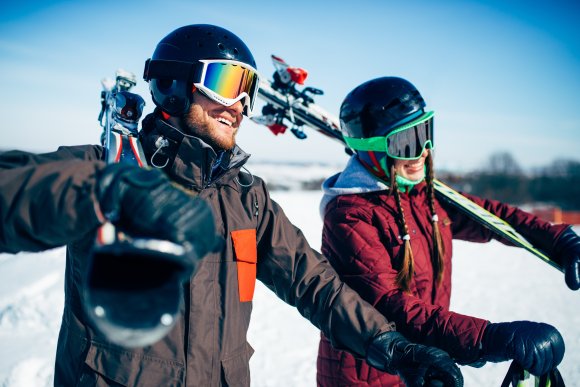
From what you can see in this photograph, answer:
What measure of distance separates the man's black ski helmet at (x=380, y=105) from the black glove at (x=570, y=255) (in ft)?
4.15

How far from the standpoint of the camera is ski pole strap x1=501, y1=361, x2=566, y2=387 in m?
1.71

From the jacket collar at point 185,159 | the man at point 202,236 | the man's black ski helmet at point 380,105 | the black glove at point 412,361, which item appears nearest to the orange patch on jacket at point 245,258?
the man at point 202,236

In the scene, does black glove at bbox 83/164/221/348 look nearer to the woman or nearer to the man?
the man

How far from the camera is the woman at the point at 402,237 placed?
1.71 metres

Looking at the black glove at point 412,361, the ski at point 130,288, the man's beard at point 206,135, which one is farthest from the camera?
the man's beard at point 206,135

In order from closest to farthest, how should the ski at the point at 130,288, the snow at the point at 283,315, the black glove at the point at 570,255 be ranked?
1. the ski at the point at 130,288
2. the black glove at the point at 570,255
3. the snow at the point at 283,315

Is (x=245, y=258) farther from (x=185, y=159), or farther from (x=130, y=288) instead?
(x=130, y=288)

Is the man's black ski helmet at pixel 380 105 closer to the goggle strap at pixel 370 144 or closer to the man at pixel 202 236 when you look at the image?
the goggle strap at pixel 370 144

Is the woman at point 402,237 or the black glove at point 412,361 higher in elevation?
the woman at point 402,237

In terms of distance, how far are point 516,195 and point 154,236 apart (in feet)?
135

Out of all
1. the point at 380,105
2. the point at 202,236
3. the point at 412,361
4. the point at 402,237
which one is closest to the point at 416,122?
the point at 380,105

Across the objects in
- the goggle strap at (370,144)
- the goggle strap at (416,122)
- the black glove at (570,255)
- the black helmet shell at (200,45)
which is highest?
the black helmet shell at (200,45)

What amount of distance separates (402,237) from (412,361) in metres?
0.71

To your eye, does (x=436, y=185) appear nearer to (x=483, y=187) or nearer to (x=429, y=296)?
(x=429, y=296)
